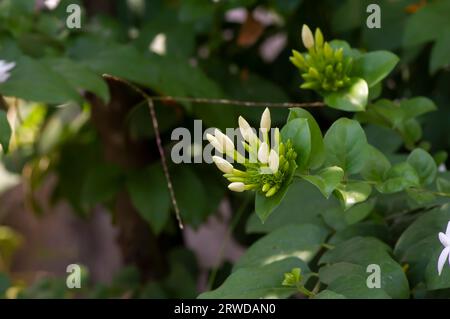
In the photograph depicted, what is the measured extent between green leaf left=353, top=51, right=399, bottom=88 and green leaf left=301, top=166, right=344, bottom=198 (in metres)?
0.18

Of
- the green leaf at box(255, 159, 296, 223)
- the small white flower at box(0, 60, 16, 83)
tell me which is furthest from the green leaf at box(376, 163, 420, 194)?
the small white flower at box(0, 60, 16, 83)

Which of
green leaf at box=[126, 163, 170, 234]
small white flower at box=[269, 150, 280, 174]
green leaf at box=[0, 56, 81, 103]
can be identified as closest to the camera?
small white flower at box=[269, 150, 280, 174]

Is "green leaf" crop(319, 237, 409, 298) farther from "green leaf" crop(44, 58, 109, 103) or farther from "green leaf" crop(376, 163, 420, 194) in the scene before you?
"green leaf" crop(44, 58, 109, 103)

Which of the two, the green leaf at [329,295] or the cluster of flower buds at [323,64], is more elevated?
the cluster of flower buds at [323,64]

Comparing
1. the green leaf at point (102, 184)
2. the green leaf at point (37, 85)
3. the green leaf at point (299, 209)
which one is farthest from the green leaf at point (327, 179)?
the green leaf at point (102, 184)

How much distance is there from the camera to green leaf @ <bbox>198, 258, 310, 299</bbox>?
0.75 m

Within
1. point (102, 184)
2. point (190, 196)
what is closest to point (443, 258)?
point (190, 196)

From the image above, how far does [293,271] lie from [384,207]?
0.83ft

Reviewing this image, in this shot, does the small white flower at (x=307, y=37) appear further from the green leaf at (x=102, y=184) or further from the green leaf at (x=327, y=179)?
the green leaf at (x=102, y=184)

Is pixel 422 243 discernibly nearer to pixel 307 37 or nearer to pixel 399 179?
pixel 399 179

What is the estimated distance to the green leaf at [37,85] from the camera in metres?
0.89

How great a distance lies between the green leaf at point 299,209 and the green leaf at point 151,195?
0.85 ft
